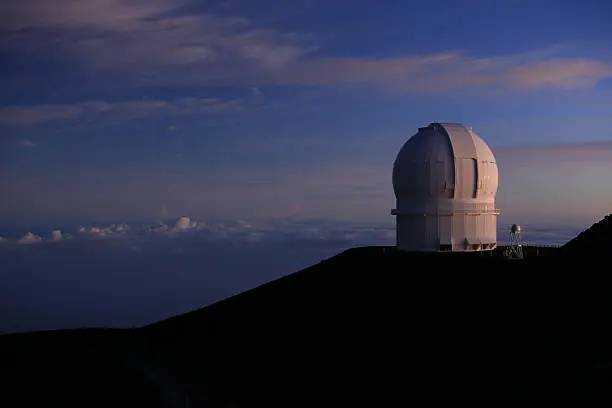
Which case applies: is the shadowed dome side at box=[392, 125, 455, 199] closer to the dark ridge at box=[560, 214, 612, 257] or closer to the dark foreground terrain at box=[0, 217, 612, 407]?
the dark foreground terrain at box=[0, 217, 612, 407]

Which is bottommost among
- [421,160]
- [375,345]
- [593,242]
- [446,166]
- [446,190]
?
[375,345]

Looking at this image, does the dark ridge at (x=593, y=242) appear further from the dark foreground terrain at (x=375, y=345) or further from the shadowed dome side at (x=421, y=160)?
the shadowed dome side at (x=421, y=160)

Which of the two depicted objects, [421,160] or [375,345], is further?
[421,160]

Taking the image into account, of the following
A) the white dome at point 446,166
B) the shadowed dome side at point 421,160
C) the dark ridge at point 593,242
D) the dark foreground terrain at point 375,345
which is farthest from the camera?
the shadowed dome side at point 421,160

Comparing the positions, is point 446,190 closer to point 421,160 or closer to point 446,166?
point 446,166

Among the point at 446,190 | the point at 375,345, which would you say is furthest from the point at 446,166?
the point at 375,345

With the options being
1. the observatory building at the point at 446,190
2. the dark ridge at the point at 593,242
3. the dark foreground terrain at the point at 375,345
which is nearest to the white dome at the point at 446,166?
the observatory building at the point at 446,190

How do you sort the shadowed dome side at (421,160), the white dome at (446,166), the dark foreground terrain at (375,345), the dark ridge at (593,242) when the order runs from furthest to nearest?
the shadowed dome side at (421,160) → the white dome at (446,166) → the dark ridge at (593,242) → the dark foreground terrain at (375,345)
